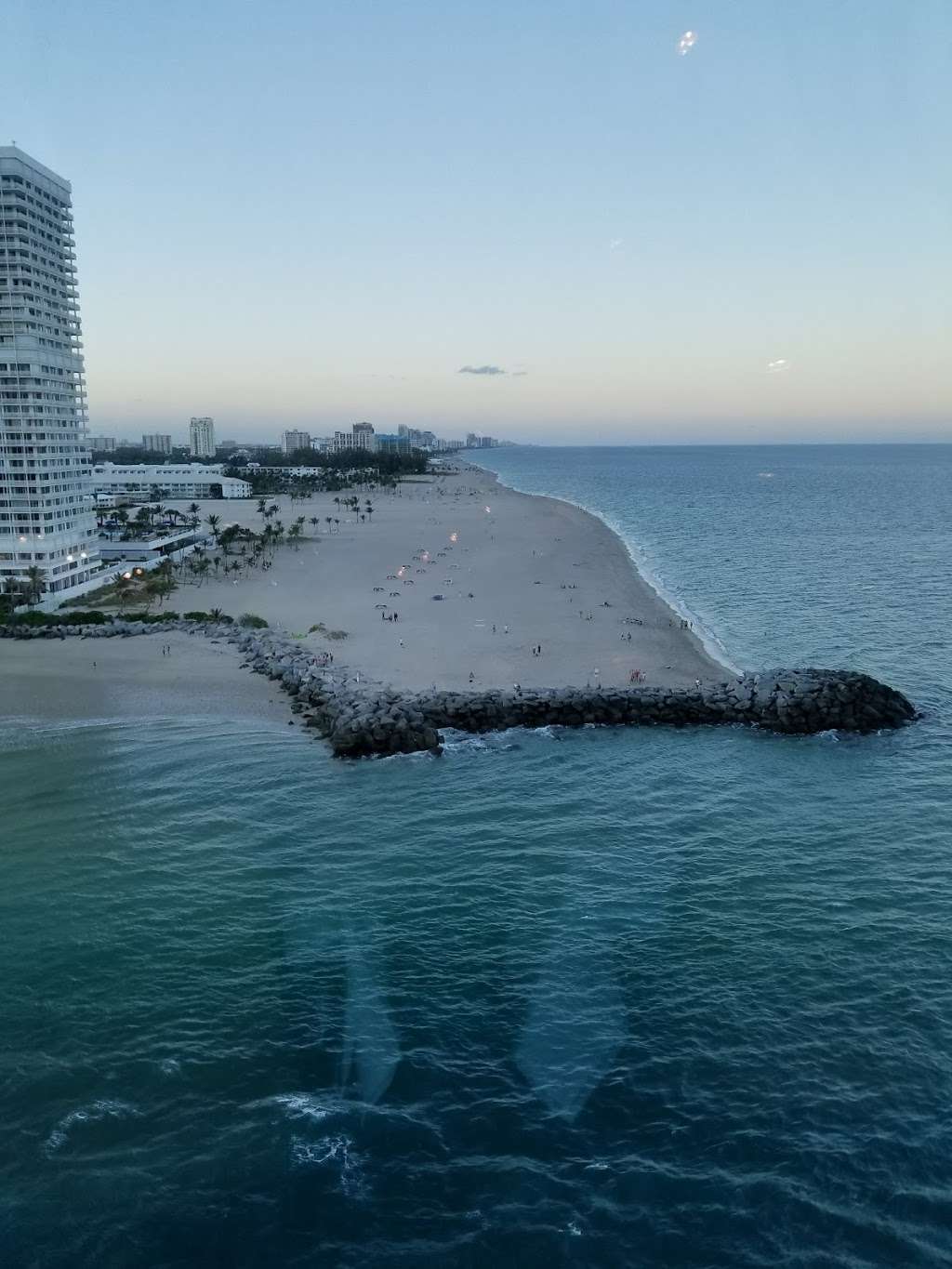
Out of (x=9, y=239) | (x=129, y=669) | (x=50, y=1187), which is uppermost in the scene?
(x=9, y=239)

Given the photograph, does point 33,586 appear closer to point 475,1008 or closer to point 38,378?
point 38,378

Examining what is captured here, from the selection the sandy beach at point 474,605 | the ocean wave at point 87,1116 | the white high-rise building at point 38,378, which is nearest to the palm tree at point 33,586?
the white high-rise building at point 38,378

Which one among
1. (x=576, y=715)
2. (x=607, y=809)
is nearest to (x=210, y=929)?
(x=607, y=809)

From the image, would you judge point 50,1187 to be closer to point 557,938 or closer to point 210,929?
point 210,929

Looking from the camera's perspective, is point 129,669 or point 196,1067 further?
point 129,669

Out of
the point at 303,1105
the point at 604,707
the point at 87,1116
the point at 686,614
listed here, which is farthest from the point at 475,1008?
the point at 686,614

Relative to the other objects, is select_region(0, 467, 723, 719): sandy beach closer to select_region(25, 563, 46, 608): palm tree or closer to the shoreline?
the shoreline
